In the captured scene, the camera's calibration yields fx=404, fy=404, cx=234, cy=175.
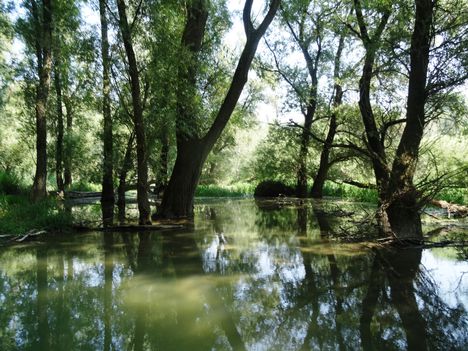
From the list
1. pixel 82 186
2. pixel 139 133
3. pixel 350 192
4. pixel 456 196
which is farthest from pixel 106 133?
pixel 350 192

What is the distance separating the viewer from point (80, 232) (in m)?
10.5

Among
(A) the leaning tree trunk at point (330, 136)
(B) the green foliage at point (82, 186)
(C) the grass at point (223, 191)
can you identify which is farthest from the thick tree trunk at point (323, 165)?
(B) the green foliage at point (82, 186)

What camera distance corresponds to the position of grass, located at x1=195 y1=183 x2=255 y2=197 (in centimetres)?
3155

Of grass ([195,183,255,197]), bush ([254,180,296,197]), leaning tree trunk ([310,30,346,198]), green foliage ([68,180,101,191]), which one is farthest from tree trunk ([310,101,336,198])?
green foliage ([68,180,101,191])

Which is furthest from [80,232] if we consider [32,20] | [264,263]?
[32,20]

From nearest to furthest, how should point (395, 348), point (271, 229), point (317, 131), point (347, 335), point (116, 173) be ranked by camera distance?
point (395, 348) < point (347, 335) < point (271, 229) < point (116, 173) < point (317, 131)

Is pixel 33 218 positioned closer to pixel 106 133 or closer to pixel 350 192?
pixel 106 133

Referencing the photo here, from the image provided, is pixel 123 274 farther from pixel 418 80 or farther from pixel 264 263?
pixel 418 80

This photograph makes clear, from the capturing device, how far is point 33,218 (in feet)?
34.9

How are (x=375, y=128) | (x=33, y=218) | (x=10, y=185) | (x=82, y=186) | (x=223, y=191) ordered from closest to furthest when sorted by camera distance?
(x=33, y=218)
(x=375, y=128)
(x=10, y=185)
(x=82, y=186)
(x=223, y=191)

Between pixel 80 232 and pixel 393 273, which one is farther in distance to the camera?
pixel 80 232

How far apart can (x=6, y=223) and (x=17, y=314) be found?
6.15 meters

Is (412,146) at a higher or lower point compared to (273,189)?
higher

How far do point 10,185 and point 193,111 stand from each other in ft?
26.3
